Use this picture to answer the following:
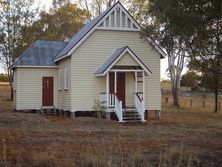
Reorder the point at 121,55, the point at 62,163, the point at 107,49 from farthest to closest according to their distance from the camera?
the point at 107,49, the point at 121,55, the point at 62,163

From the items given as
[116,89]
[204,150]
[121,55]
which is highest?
[121,55]

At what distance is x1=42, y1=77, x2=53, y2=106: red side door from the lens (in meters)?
32.7

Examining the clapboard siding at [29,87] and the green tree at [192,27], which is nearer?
the green tree at [192,27]

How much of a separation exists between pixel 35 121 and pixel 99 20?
7.55 m

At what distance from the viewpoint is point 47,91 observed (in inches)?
1291

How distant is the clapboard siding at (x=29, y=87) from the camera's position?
1268 inches

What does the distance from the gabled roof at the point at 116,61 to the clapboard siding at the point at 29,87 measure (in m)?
6.29

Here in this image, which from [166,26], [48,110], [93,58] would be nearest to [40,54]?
[48,110]

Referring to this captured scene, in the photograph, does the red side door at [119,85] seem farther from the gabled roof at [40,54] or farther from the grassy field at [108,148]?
the grassy field at [108,148]

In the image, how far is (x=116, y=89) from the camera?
28.8 metres

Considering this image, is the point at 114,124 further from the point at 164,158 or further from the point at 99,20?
the point at 164,158

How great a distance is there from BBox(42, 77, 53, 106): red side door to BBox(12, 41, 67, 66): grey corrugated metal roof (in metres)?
1.18

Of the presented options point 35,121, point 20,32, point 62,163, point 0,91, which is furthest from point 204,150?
point 0,91

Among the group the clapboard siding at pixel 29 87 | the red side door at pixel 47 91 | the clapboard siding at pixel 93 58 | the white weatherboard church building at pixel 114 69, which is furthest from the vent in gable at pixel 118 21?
the red side door at pixel 47 91
